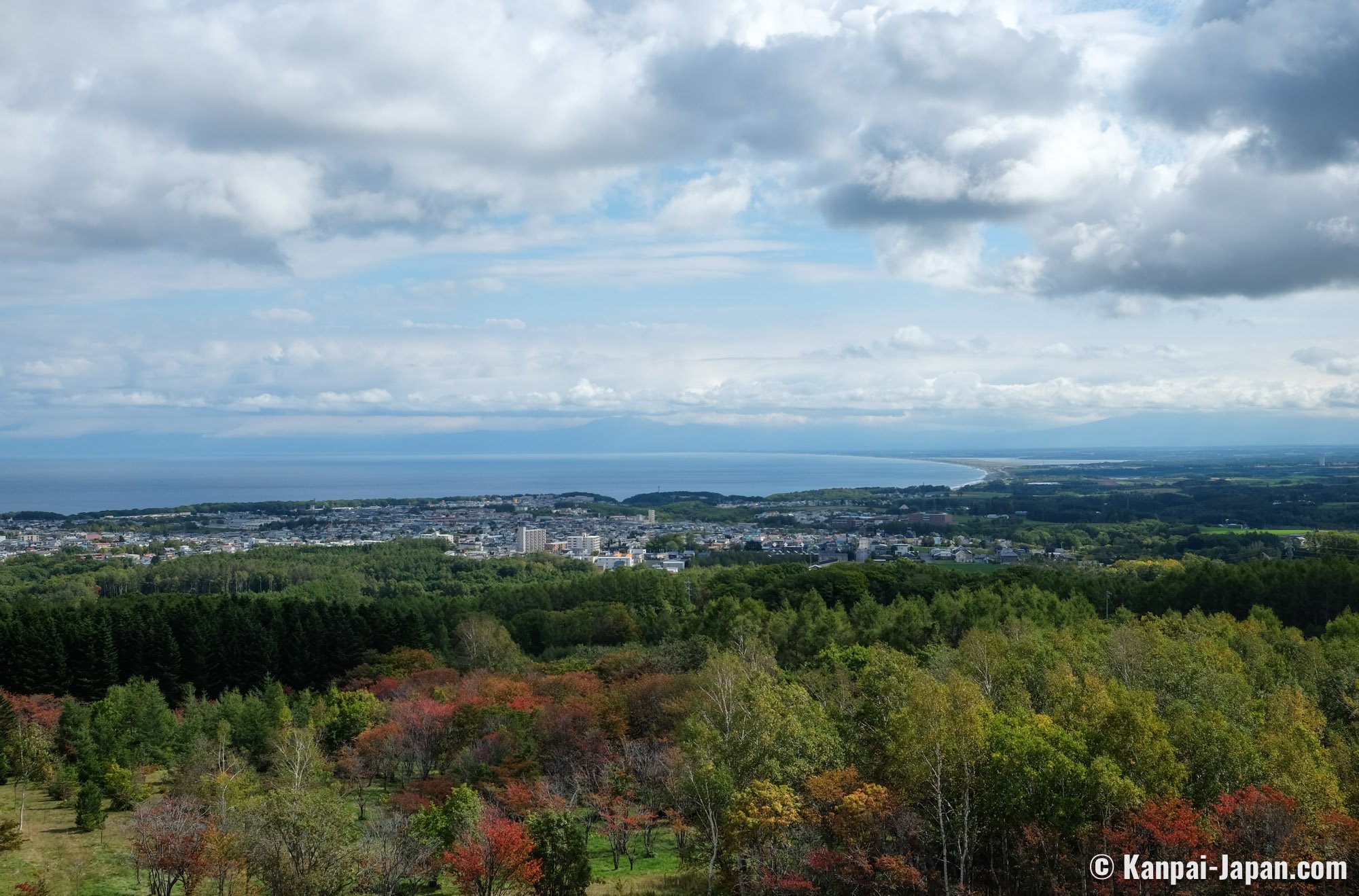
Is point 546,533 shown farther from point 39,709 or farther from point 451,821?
point 451,821

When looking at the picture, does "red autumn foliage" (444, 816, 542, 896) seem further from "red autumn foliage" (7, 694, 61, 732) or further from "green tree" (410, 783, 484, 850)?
"red autumn foliage" (7, 694, 61, 732)

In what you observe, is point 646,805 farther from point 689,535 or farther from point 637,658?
point 689,535

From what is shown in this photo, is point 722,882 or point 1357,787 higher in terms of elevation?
point 1357,787

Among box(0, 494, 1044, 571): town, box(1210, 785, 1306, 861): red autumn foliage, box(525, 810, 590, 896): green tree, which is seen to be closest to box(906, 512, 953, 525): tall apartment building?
box(0, 494, 1044, 571): town

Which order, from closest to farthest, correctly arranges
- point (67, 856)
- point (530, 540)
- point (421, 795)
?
point (67, 856) < point (421, 795) < point (530, 540)

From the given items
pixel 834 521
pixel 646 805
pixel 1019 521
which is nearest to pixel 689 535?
pixel 834 521

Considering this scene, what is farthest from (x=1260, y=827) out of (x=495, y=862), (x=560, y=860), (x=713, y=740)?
(x=495, y=862)

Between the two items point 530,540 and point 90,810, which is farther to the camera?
point 530,540
